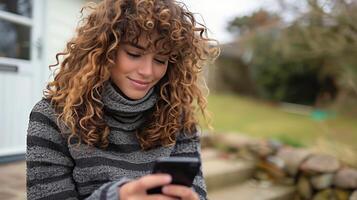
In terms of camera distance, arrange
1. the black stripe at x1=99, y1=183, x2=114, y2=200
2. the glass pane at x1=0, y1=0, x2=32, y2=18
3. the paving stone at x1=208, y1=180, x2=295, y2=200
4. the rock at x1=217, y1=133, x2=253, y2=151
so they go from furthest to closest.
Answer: the rock at x1=217, y1=133, x2=253, y2=151
the paving stone at x1=208, y1=180, x2=295, y2=200
the glass pane at x1=0, y1=0, x2=32, y2=18
the black stripe at x1=99, y1=183, x2=114, y2=200

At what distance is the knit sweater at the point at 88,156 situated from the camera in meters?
1.07

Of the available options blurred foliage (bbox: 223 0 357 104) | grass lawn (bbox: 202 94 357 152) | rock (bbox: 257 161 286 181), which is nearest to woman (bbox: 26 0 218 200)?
rock (bbox: 257 161 286 181)

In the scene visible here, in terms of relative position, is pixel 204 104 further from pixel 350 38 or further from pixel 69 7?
pixel 350 38

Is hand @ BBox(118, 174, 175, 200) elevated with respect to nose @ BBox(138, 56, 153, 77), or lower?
lower

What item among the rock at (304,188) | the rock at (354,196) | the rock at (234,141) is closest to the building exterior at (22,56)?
the rock at (234,141)

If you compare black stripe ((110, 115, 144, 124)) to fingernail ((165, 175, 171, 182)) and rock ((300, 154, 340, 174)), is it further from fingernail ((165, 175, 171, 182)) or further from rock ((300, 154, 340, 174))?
rock ((300, 154, 340, 174))

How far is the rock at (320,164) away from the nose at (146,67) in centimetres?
314

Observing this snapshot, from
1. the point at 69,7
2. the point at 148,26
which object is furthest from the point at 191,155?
the point at 69,7

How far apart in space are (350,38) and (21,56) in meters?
3.68

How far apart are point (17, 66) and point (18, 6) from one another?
0.58 meters

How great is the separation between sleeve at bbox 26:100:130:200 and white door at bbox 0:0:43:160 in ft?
8.80

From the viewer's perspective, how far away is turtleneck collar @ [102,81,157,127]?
45.8 inches

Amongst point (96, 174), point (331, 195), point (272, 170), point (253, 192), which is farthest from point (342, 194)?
point (96, 174)

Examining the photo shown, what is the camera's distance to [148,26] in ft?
3.59
